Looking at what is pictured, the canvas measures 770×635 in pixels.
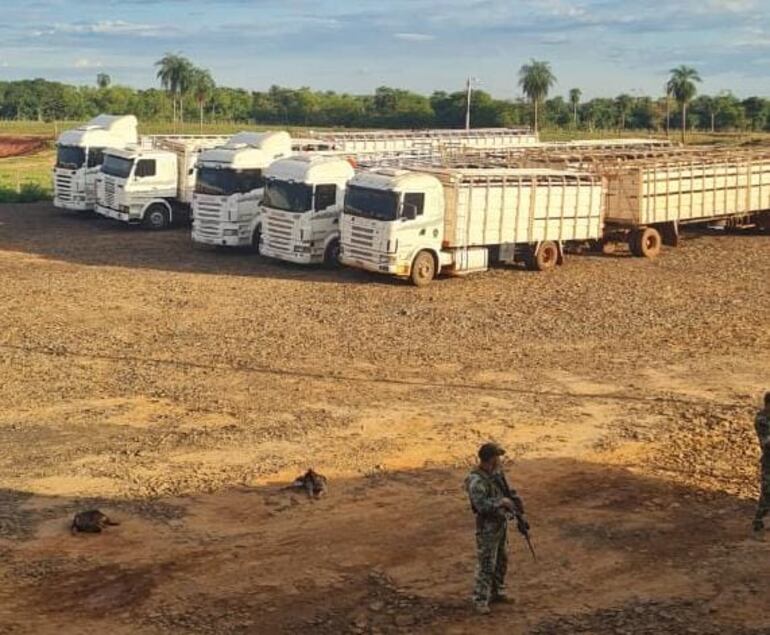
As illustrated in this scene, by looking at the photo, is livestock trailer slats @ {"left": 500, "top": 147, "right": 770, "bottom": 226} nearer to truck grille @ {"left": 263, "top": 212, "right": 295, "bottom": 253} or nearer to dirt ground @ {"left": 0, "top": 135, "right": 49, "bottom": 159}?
truck grille @ {"left": 263, "top": 212, "right": 295, "bottom": 253}

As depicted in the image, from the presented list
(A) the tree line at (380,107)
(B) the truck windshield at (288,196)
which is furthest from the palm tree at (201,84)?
(B) the truck windshield at (288,196)

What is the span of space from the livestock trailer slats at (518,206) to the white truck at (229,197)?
17.5 ft

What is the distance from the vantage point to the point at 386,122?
91938mm

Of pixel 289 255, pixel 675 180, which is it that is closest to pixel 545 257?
pixel 675 180

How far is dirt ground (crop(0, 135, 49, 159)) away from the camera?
64438 millimetres

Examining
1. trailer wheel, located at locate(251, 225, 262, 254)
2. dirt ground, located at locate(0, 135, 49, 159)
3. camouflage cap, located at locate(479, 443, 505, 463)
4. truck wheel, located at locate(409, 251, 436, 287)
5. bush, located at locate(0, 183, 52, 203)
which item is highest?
dirt ground, located at locate(0, 135, 49, 159)

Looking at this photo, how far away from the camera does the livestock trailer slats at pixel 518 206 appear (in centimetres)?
2352

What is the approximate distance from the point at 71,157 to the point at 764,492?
94.4 ft

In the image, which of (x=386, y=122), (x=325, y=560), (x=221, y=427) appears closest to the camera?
(x=325, y=560)

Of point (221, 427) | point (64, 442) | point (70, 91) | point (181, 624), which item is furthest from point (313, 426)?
point (70, 91)

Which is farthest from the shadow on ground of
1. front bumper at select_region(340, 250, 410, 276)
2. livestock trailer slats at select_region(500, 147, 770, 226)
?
livestock trailer slats at select_region(500, 147, 770, 226)

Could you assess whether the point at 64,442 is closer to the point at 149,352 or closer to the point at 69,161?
the point at 149,352

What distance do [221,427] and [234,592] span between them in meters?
4.81

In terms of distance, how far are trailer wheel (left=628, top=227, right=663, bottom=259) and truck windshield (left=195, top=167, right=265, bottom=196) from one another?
9991 mm
